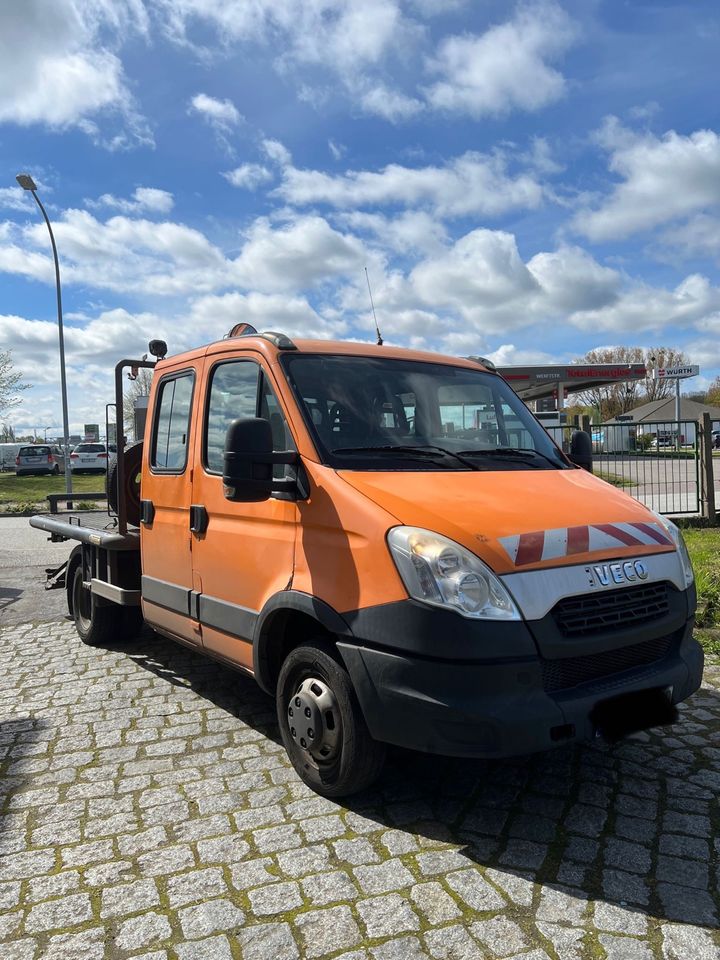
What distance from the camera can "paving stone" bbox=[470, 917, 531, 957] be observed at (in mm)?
2367

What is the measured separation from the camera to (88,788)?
11.7 feet

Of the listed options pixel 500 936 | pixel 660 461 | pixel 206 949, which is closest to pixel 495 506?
pixel 500 936

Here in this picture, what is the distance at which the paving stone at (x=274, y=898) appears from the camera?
259cm

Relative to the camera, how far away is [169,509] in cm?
470

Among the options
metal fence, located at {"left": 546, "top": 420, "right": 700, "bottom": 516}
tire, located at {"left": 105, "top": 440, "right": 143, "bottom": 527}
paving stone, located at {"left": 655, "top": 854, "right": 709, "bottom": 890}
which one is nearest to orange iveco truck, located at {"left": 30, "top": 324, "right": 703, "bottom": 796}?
paving stone, located at {"left": 655, "top": 854, "right": 709, "bottom": 890}

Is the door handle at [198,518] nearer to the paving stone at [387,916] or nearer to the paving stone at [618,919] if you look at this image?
the paving stone at [387,916]

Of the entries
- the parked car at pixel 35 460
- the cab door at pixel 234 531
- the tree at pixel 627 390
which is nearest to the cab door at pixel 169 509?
the cab door at pixel 234 531

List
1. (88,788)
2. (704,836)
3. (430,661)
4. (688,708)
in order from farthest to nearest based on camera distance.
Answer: (688,708) → (88,788) → (704,836) → (430,661)

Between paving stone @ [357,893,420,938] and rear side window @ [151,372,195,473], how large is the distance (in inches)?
108

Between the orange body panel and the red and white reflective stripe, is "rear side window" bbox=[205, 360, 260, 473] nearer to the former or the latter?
the orange body panel

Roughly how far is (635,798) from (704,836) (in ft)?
1.22

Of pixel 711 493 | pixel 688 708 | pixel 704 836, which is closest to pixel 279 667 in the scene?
pixel 704 836

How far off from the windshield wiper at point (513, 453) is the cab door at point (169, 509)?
5.73ft

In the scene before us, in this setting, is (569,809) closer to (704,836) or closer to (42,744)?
(704,836)
